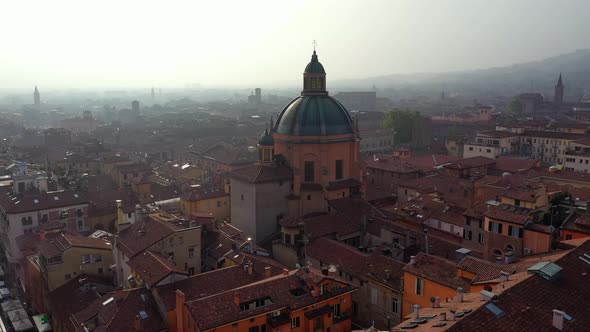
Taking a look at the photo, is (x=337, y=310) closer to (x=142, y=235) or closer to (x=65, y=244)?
(x=142, y=235)

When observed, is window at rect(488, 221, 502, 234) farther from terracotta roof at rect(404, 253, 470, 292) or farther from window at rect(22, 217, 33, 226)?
window at rect(22, 217, 33, 226)

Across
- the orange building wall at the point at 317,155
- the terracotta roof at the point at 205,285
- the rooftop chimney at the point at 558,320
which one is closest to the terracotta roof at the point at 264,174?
the orange building wall at the point at 317,155

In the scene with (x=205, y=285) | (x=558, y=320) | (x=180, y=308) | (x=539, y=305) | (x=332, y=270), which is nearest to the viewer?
(x=558, y=320)

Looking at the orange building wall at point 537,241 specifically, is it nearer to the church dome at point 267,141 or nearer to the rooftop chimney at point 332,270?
the rooftop chimney at point 332,270

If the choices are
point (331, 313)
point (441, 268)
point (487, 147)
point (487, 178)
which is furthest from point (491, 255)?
point (487, 147)

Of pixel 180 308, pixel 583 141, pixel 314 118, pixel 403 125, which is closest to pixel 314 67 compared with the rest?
pixel 314 118

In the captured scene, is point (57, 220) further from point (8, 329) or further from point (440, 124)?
point (440, 124)
